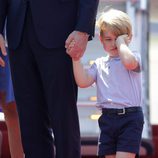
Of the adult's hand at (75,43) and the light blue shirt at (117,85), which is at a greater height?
the adult's hand at (75,43)

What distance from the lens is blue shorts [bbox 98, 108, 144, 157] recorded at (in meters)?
2.82

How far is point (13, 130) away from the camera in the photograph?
10.9 ft

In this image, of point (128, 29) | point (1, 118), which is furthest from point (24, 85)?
point (1, 118)

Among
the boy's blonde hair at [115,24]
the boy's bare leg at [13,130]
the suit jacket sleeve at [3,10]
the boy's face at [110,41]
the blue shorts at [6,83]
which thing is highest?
the suit jacket sleeve at [3,10]

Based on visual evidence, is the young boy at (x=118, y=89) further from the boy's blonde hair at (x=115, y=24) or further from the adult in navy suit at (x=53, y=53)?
the adult in navy suit at (x=53, y=53)

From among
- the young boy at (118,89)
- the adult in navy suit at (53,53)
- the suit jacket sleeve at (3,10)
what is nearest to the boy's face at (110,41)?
the young boy at (118,89)

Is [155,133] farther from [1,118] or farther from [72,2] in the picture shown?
[72,2]

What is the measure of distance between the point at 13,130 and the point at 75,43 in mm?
917

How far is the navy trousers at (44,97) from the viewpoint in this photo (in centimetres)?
268

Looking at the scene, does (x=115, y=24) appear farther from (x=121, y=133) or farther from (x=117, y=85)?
(x=121, y=133)

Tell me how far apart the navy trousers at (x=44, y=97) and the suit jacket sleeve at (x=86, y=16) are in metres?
0.15

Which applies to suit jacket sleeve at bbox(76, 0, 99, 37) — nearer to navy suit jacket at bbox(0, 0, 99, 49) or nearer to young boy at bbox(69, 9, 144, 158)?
navy suit jacket at bbox(0, 0, 99, 49)

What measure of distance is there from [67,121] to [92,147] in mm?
1384

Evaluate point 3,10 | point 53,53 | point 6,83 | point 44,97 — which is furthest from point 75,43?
point 6,83
